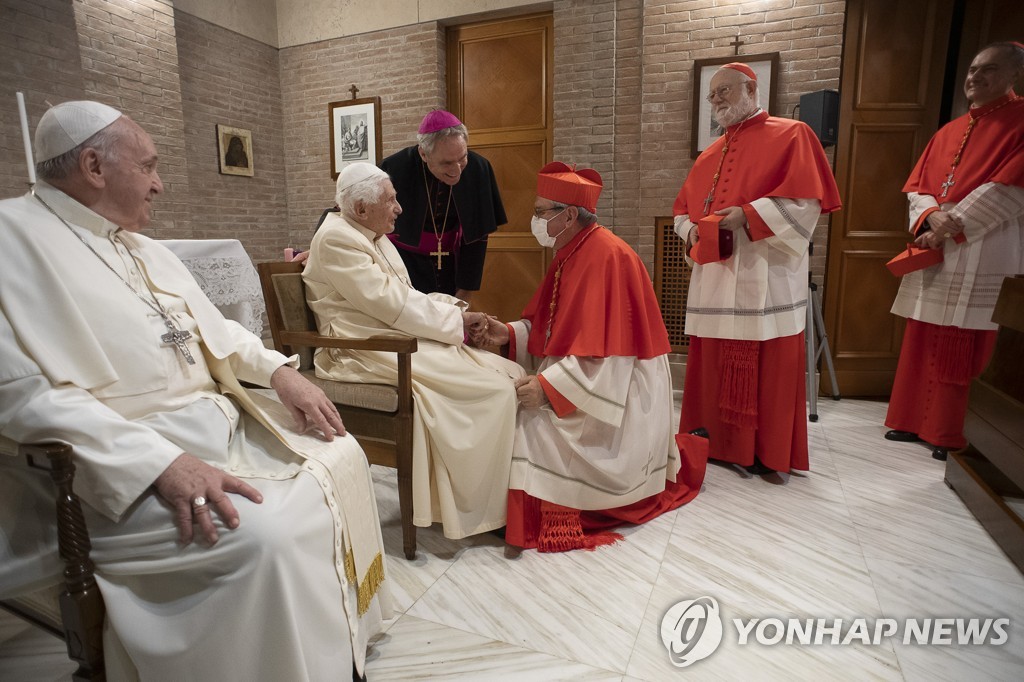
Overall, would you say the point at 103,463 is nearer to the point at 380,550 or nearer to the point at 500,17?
the point at 380,550

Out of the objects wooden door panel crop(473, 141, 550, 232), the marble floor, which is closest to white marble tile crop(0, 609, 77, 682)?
the marble floor

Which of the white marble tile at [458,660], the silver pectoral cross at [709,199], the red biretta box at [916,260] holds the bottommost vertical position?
the white marble tile at [458,660]

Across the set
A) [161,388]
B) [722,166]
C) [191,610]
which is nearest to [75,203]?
[161,388]

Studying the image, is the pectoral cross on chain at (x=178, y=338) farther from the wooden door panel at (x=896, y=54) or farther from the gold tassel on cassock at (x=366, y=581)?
the wooden door panel at (x=896, y=54)

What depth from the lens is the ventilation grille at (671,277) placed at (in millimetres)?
5293

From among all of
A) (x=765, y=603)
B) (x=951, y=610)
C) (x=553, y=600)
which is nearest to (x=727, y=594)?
(x=765, y=603)

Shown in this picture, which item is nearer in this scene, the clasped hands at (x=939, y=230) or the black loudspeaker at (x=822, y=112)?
the clasped hands at (x=939, y=230)

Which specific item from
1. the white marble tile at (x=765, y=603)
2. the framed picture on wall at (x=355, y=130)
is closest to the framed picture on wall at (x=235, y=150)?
the framed picture on wall at (x=355, y=130)

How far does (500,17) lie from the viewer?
6.15 meters

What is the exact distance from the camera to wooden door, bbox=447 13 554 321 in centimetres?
613

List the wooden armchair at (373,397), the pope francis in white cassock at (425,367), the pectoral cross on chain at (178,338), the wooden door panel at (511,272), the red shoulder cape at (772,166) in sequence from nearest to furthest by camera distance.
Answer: the pectoral cross on chain at (178,338), the wooden armchair at (373,397), the pope francis in white cassock at (425,367), the red shoulder cape at (772,166), the wooden door panel at (511,272)

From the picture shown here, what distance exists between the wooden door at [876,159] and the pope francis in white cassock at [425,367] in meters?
3.40
